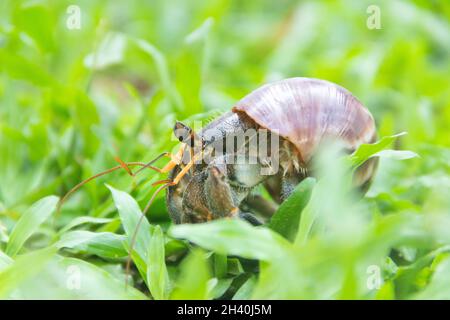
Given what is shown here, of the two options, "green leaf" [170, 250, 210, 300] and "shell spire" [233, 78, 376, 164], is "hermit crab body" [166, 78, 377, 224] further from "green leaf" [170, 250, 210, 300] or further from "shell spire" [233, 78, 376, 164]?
"green leaf" [170, 250, 210, 300]

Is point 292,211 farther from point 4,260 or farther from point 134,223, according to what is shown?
Result: point 4,260

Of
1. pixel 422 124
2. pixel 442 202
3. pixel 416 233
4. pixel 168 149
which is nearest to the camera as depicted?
pixel 416 233

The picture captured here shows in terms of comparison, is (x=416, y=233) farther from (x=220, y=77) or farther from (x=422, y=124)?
(x=220, y=77)

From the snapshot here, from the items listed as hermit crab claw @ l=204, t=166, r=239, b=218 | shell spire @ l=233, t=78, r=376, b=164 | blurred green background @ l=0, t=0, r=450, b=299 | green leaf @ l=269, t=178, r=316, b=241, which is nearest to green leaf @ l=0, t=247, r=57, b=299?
blurred green background @ l=0, t=0, r=450, b=299

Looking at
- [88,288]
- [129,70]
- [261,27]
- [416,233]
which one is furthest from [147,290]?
[261,27]

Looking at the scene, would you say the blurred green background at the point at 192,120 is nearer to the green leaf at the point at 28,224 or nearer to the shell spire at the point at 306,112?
the green leaf at the point at 28,224

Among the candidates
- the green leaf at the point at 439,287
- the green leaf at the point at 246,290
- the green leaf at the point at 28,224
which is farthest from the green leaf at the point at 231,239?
the green leaf at the point at 28,224

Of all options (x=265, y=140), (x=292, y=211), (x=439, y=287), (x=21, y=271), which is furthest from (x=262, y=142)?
(x=21, y=271)
